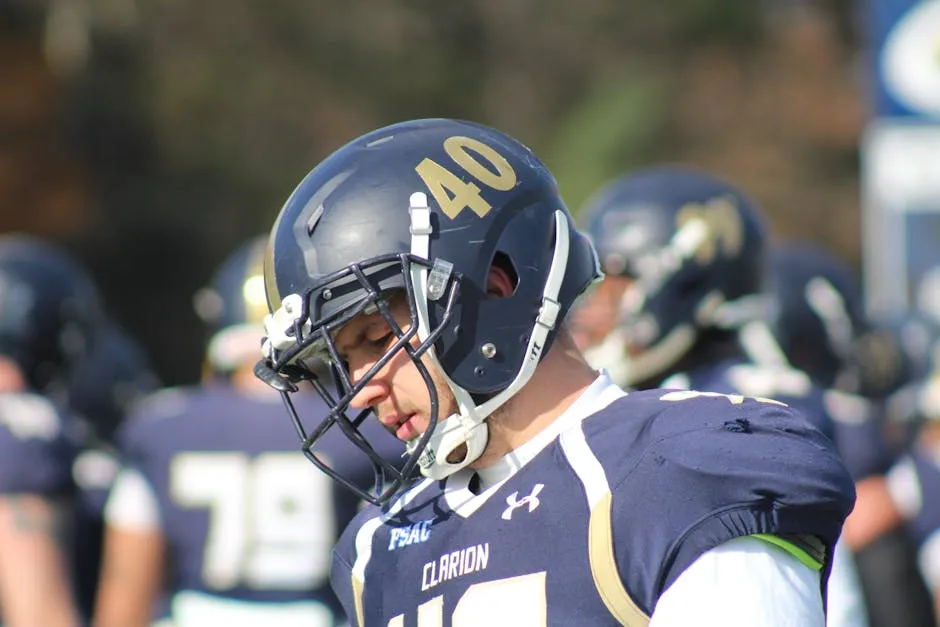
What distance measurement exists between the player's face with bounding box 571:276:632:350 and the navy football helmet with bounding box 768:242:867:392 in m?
1.86

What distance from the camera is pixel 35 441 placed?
467 centimetres

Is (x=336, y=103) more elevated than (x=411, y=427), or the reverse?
(x=336, y=103)

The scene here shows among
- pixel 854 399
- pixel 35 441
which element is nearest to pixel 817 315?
pixel 854 399

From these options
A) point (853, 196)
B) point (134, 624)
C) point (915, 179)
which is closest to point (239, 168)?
point (853, 196)

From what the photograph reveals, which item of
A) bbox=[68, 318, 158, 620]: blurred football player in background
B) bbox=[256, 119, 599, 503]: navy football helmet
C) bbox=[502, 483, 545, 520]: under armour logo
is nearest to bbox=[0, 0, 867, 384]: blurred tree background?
bbox=[68, 318, 158, 620]: blurred football player in background

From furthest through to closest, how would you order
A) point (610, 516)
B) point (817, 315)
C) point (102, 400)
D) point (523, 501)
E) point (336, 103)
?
point (336, 103) < point (102, 400) < point (817, 315) < point (523, 501) < point (610, 516)

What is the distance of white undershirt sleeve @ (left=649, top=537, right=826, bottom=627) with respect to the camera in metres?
1.95

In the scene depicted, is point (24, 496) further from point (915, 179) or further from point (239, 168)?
point (239, 168)

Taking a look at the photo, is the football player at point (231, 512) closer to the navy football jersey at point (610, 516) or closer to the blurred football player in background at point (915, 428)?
the blurred football player in background at point (915, 428)

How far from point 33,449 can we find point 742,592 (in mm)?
3164

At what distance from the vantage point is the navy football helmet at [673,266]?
13.1ft

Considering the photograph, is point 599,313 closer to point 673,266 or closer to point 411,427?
point 673,266

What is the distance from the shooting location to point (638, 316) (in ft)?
13.1

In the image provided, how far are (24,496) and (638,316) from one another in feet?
6.36
